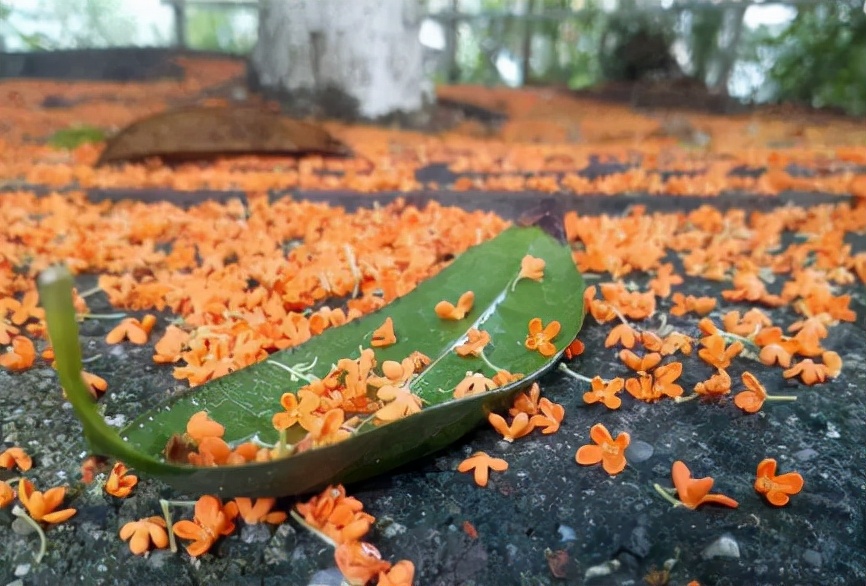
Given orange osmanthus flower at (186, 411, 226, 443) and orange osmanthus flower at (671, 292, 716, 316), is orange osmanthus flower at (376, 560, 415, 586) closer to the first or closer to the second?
orange osmanthus flower at (186, 411, 226, 443)

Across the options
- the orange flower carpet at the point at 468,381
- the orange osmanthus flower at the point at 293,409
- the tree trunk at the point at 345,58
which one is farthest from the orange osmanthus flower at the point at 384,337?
the tree trunk at the point at 345,58

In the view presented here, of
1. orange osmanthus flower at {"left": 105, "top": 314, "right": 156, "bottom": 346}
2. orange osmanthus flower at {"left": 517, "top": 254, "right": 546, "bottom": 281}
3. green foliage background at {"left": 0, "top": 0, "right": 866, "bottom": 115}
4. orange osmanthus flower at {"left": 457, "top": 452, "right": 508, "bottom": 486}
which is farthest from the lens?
green foliage background at {"left": 0, "top": 0, "right": 866, "bottom": 115}

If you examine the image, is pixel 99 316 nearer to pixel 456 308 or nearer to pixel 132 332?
pixel 132 332

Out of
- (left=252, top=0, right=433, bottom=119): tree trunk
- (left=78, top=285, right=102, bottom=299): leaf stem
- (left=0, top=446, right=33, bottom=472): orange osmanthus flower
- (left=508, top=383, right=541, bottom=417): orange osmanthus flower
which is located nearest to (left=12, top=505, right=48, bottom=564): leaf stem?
(left=0, top=446, right=33, bottom=472): orange osmanthus flower

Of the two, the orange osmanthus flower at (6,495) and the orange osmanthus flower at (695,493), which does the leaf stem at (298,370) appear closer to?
the orange osmanthus flower at (6,495)

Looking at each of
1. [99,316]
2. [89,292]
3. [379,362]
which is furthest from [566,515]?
[89,292]

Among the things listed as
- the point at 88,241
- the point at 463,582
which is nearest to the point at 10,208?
the point at 88,241
